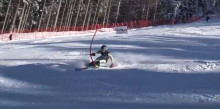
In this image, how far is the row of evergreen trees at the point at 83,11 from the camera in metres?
54.3

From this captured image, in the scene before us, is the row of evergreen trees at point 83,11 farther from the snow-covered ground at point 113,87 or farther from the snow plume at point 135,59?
the snow-covered ground at point 113,87

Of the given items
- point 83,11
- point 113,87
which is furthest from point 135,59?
point 83,11

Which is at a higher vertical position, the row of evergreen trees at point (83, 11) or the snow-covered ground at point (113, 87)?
the row of evergreen trees at point (83, 11)

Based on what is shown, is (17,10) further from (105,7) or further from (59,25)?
(105,7)

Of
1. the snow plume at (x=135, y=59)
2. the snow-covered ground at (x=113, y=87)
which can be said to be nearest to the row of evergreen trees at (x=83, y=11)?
the snow plume at (x=135, y=59)

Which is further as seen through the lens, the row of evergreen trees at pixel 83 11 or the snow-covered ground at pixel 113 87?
the row of evergreen trees at pixel 83 11

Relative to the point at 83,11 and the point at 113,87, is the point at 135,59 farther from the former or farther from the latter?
the point at 83,11

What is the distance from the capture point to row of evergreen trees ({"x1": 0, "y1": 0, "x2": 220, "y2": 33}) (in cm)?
5431

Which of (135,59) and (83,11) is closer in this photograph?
(135,59)

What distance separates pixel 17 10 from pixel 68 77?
41.5m

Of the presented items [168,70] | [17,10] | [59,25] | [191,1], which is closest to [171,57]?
[168,70]

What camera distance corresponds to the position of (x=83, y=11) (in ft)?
221

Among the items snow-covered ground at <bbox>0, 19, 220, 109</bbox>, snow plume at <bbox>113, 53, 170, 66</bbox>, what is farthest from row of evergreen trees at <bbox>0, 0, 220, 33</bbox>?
snow-covered ground at <bbox>0, 19, 220, 109</bbox>

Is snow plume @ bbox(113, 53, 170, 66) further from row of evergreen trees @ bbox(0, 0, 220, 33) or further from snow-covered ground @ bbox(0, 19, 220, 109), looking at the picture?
row of evergreen trees @ bbox(0, 0, 220, 33)
